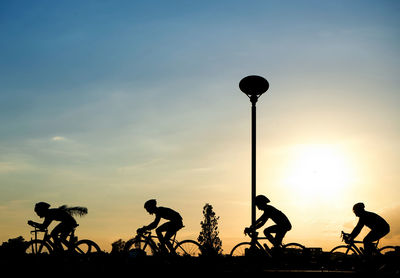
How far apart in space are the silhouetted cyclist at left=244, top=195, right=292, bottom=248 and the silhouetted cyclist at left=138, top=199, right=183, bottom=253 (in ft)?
6.68

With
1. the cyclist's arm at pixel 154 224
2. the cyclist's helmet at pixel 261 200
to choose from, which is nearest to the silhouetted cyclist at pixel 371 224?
the cyclist's helmet at pixel 261 200

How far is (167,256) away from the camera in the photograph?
14484mm

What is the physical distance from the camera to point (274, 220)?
1499 cm

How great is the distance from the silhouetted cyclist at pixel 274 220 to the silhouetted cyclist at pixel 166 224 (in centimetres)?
204

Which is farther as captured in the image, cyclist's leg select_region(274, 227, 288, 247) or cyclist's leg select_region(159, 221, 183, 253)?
cyclist's leg select_region(274, 227, 288, 247)

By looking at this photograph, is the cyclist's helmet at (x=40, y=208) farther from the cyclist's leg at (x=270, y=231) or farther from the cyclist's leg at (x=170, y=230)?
the cyclist's leg at (x=270, y=231)

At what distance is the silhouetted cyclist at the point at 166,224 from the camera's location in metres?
14.6

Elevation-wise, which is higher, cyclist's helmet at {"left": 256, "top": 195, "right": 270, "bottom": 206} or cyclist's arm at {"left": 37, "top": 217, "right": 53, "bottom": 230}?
cyclist's helmet at {"left": 256, "top": 195, "right": 270, "bottom": 206}

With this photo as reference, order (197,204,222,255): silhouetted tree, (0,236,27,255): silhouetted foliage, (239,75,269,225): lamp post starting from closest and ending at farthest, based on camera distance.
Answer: (0,236,27,255): silhouetted foliage < (239,75,269,225): lamp post < (197,204,222,255): silhouetted tree

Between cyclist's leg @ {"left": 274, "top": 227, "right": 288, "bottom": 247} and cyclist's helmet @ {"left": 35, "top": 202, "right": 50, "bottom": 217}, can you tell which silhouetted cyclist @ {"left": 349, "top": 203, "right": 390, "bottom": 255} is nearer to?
cyclist's leg @ {"left": 274, "top": 227, "right": 288, "bottom": 247}

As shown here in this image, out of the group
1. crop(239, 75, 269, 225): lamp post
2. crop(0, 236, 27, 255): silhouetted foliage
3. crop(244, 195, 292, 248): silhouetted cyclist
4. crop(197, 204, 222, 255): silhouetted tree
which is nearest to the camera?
crop(0, 236, 27, 255): silhouetted foliage

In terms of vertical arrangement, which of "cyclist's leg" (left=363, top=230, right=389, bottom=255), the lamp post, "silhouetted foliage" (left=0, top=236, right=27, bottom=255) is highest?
the lamp post

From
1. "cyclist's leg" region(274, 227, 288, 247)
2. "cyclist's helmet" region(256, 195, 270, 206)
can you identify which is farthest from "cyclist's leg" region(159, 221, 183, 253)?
"cyclist's leg" region(274, 227, 288, 247)

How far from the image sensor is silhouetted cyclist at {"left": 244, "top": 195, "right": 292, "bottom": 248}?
15.0 metres
